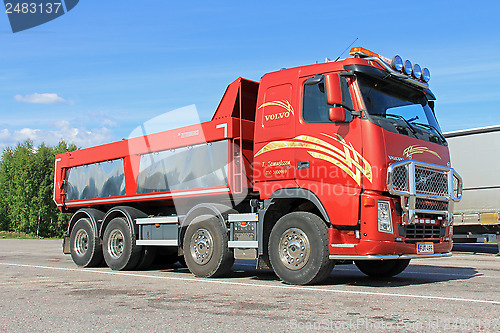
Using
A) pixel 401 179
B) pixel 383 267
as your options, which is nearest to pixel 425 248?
pixel 401 179

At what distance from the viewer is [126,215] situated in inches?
453

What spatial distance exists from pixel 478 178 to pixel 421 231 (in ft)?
28.9

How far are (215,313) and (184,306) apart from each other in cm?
63

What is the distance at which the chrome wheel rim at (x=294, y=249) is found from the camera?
7.88 meters

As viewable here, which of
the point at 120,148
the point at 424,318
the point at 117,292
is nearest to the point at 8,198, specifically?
the point at 120,148

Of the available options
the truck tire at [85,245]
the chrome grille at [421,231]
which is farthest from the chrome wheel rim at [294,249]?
the truck tire at [85,245]

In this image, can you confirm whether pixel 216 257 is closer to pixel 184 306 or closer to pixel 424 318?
pixel 184 306

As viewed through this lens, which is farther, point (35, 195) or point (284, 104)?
point (35, 195)

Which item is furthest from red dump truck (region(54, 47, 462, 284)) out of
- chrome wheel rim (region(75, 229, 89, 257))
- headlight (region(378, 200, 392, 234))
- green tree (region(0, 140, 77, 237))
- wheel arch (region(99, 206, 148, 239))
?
green tree (region(0, 140, 77, 237))

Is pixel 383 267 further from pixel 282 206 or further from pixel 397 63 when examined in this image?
pixel 397 63

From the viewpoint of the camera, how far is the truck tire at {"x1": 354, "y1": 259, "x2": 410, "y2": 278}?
31.0 feet

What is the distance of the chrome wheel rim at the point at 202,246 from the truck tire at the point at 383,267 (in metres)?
2.64

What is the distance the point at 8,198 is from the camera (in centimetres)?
5812

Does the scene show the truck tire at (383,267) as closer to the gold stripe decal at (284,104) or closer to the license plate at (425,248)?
the license plate at (425,248)
